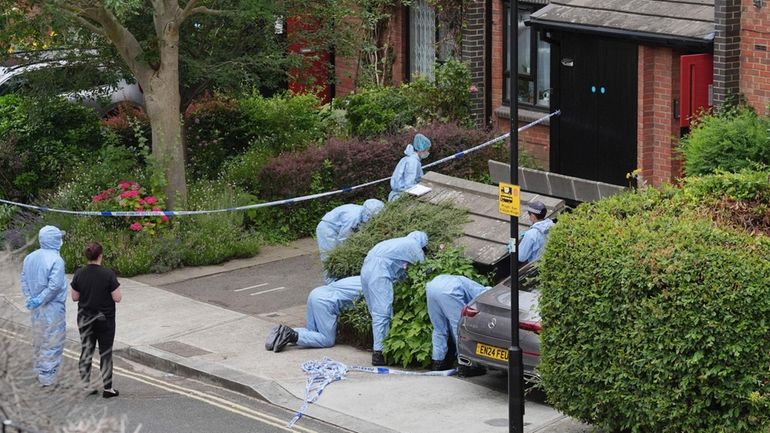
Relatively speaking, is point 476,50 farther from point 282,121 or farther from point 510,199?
point 510,199

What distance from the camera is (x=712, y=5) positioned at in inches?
700

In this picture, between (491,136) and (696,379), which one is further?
(491,136)

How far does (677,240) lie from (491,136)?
10.1 metres

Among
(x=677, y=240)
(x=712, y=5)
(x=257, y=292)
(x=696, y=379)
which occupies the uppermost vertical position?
(x=712, y=5)

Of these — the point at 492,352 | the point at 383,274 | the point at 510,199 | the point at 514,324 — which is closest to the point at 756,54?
the point at 383,274

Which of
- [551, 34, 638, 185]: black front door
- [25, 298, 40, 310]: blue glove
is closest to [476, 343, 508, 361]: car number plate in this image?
[25, 298, 40, 310]: blue glove

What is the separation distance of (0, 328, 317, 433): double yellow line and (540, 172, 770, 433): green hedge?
2492 millimetres

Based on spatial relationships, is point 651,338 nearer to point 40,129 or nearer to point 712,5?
point 712,5

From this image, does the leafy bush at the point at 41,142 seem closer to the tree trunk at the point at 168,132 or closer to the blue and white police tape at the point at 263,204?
the blue and white police tape at the point at 263,204

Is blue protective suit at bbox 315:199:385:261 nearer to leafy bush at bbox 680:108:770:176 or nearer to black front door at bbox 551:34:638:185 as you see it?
leafy bush at bbox 680:108:770:176

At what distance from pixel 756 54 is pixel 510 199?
258 inches

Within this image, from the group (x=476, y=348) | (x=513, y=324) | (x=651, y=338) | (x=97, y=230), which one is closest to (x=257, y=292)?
(x=97, y=230)

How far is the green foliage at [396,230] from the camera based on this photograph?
46.8ft

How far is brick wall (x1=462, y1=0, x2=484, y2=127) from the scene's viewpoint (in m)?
21.7
